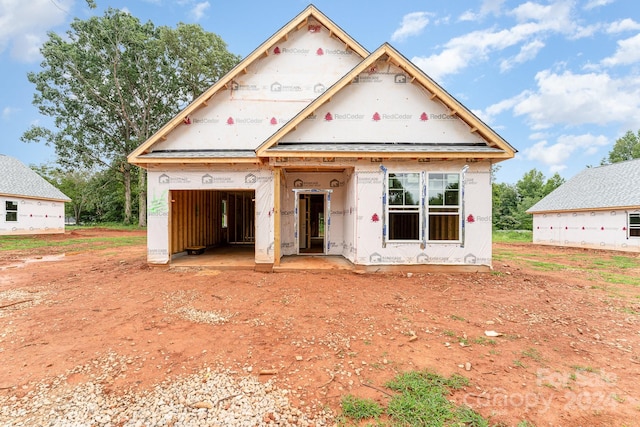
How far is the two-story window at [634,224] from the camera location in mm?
15982

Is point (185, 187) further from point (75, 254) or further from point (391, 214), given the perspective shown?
point (75, 254)

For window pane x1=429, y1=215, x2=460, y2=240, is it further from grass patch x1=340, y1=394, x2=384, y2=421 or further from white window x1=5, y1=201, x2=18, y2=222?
white window x1=5, y1=201, x2=18, y2=222

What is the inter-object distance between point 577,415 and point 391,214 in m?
6.70

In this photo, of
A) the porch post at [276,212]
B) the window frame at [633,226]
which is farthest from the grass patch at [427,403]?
the window frame at [633,226]

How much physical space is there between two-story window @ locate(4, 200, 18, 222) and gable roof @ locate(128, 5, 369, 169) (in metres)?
19.7

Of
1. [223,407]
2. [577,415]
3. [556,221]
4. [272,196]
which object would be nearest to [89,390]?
[223,407]

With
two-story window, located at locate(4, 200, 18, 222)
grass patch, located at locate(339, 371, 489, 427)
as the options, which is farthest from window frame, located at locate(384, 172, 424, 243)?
two-story window, located at locate(4, 200, 18, 222)

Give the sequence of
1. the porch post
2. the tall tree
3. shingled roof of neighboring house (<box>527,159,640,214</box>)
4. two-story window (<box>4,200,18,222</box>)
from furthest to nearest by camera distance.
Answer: the tall tree
two-story window (<box>4,200,18,222</box>)
shingled roof of neighboring house (<box>527,159,640,214</box>)
the porch post

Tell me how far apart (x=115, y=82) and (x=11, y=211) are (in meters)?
14.8

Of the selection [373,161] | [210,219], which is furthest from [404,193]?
[210,219]

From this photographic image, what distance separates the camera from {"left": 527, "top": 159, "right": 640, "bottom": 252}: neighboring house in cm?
1627

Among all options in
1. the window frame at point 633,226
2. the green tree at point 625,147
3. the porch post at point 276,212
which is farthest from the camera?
the green tree at point 625,147

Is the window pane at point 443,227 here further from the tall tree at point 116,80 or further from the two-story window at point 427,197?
the tall tree at point 116,80

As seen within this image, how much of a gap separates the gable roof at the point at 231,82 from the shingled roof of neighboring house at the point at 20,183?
19.3 m
